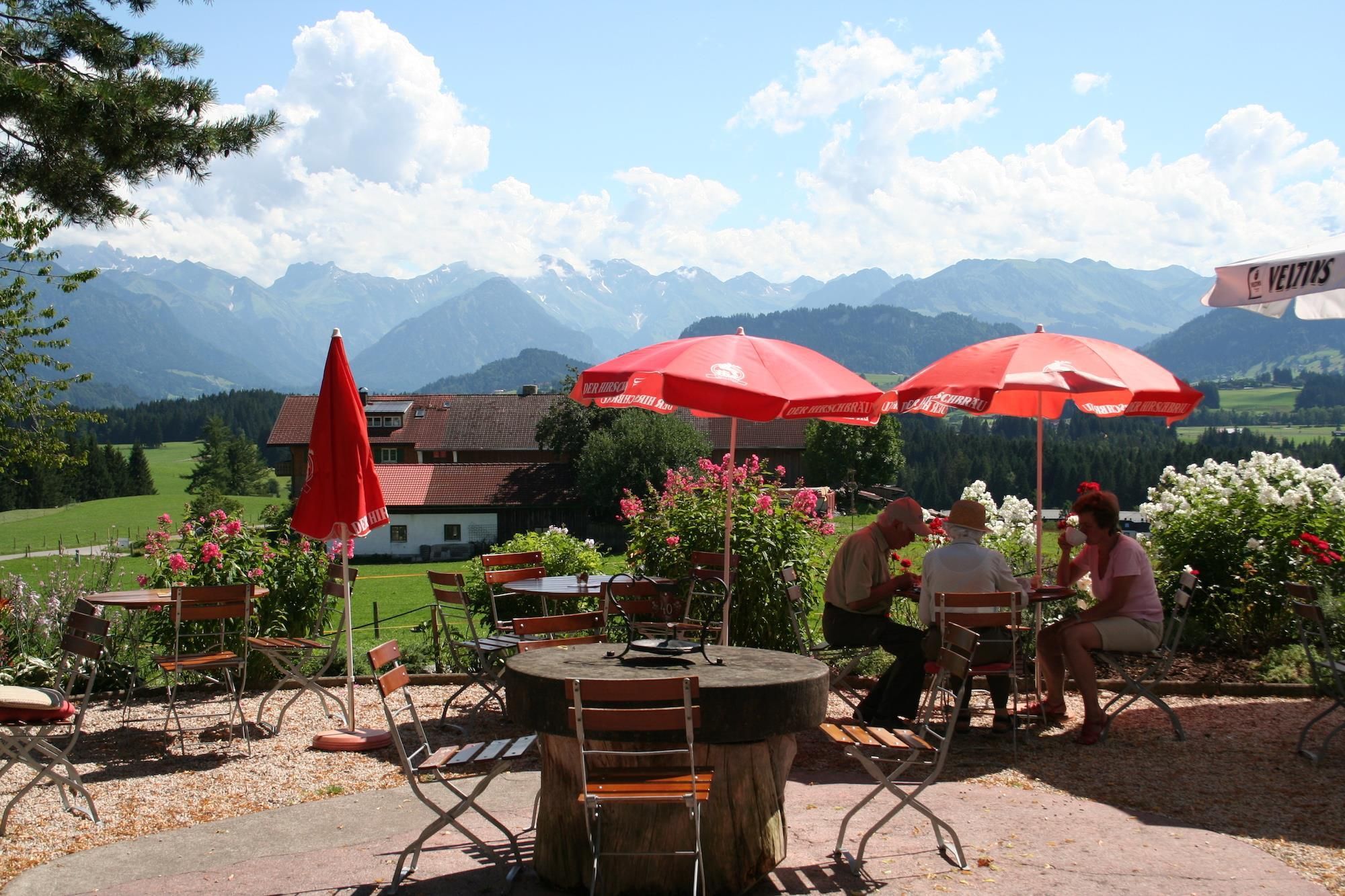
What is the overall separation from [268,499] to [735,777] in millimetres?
98701

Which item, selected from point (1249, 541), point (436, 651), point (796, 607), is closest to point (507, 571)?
point (436, 651)

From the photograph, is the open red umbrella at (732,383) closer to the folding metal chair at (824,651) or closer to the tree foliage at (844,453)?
the folding metal chair at (824,651)

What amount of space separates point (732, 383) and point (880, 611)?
185cm

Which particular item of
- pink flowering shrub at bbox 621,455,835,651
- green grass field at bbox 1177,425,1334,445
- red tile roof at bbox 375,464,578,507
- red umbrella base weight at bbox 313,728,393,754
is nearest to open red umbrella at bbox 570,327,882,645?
pink flowering shrub at bbox 621,455,835,651

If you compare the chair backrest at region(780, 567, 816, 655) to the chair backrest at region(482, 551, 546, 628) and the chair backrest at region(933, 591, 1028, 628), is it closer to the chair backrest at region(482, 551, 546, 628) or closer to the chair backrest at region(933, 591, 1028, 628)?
the chair backrest at region(933, 591, 1028, 628)

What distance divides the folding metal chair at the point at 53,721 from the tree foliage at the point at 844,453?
80.2m

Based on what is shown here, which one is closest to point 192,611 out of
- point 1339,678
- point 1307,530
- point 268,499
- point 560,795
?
point 560,795

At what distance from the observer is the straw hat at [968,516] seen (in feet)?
23.7

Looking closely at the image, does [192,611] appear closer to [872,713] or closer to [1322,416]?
[872,713]

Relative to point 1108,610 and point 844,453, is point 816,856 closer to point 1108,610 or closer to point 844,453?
point 1108,610

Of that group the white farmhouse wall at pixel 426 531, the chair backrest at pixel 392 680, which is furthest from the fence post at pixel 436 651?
the white farmhouse wall at pixel 426 531

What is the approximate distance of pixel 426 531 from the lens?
6450 cm

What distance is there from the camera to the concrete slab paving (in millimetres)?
4734

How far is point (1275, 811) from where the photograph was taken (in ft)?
19.2
